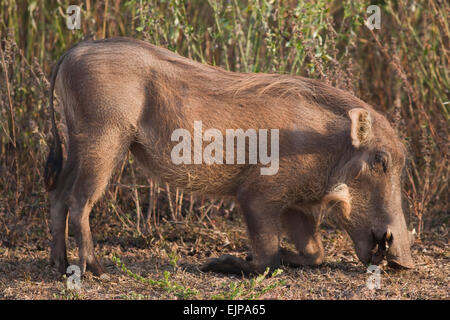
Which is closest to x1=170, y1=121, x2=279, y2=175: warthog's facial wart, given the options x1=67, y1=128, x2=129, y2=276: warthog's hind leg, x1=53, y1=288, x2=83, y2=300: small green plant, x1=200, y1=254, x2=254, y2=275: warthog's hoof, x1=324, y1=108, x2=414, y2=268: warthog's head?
x1=67, y1=128, x2=129, y2=276: warthog's hind leg

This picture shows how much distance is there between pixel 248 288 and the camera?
3.54m

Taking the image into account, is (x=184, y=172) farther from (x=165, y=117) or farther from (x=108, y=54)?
(x=108, y=54)

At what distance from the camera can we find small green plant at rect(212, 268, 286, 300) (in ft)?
10.8

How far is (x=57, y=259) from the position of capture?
12.8ft

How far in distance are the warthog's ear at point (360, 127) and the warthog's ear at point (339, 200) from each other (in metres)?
0.26

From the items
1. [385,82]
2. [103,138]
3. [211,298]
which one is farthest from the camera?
[385,82]

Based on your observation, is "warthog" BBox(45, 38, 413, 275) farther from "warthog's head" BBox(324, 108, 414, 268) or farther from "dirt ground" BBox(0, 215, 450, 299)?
"dirt ground" BBox(0, 215, 450, 299)

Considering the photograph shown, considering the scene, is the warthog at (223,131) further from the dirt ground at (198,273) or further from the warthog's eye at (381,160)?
the dirt ground at (198,273)

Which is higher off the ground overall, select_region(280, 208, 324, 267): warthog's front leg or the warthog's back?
the warthog's back

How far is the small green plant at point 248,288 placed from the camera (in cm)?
330

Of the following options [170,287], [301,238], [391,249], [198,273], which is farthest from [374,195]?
[170,287]
